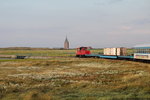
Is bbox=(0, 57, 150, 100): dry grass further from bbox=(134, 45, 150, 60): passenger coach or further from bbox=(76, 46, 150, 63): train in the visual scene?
bbox=(76, 46, 150, 63): train

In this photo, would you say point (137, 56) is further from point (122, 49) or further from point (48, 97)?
point (48, 97)

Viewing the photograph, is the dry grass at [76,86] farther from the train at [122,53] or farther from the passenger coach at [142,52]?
the train at [122,53]

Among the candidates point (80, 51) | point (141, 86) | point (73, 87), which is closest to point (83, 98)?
point (73, 87)

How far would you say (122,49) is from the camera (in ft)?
171

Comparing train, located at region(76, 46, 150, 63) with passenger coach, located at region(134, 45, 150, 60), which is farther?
train, located at region(76, 46, 150, 63)

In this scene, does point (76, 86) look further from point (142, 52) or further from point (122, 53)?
point (122, 53)

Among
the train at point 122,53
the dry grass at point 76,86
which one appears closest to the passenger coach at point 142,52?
the train at point 122,53

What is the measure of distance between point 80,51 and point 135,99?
58.2 m

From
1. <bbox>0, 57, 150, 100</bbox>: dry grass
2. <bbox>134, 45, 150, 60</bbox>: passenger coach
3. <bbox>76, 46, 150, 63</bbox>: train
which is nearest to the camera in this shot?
<bbox>0, 57, 150, 100</bbox>: dry grass

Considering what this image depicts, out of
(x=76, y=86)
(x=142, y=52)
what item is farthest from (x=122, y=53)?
(x=76, y=86)

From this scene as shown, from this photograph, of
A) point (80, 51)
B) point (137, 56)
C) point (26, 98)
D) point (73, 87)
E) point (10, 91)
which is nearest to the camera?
point (26, 98)

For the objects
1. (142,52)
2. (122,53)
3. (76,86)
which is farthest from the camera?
(122,53)

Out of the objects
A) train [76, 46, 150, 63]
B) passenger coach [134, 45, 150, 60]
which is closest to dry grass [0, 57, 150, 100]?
passenger coach [134, 45, 150, 60]

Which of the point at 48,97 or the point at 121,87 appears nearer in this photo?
the point at 48,97
